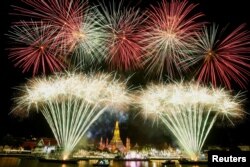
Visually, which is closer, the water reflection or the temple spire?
the water reflection

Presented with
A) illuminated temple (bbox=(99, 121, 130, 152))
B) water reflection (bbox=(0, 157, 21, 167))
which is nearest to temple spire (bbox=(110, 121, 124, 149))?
illuminated temple (bbox=(99, 121, 130, 152))

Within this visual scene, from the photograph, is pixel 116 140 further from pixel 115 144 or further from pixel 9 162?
pixel 9 162

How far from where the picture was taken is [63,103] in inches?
1591

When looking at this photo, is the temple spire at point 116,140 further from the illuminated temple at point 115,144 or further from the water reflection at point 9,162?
the water reflection at point 9,162

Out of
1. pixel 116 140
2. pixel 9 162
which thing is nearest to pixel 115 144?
pixel 116 140

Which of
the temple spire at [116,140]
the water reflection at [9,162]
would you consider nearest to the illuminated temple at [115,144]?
the temple spire at [116,140]

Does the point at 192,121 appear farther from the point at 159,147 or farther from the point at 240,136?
the point at 159,147

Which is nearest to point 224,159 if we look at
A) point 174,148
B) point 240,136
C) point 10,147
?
point 240,136

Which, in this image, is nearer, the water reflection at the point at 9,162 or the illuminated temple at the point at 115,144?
the water reflection at the point at 9,162

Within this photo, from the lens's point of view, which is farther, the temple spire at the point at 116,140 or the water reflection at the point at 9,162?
the temple spire at the point at 116,140

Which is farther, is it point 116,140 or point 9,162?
point 116,140

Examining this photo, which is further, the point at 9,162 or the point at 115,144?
the point at 115,144

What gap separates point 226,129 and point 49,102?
5147cm

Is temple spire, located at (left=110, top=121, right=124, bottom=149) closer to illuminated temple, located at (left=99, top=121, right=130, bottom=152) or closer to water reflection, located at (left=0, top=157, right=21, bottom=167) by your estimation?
illuminated temple, located at (left=99, top=121, right=130, bottom=152)
